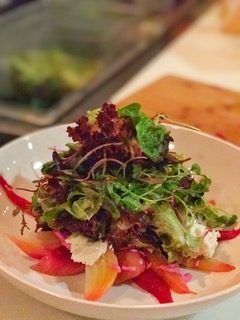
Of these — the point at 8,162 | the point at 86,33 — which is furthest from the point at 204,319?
the point at 86,33

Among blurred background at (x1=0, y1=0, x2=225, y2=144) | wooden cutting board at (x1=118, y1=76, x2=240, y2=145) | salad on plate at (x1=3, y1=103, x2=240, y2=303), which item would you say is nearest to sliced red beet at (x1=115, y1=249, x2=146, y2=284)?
salad on plate at (x1=3, y1=103, x2=240, y2=303)

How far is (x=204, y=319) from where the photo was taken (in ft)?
2.36

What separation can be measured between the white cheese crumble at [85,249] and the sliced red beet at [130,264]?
0.02 m

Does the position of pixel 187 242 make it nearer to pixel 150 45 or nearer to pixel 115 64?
pixel 115 64

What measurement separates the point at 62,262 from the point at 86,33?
147 cm

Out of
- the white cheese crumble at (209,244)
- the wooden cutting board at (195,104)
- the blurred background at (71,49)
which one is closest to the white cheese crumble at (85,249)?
the white cheese crumble at (209,244)

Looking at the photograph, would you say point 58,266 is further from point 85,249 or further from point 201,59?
point 201,59

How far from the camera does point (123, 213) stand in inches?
28.0

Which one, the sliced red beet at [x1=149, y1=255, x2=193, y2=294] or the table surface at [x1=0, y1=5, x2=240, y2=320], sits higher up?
the sliced red beet at [x1=149, y1=255, x2=193, y2=294]

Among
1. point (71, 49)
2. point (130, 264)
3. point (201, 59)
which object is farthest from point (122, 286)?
point (71, 49)

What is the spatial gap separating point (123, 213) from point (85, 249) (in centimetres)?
5

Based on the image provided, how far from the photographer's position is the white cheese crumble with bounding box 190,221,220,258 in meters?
0.72

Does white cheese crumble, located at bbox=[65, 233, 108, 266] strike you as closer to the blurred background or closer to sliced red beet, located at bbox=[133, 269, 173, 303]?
sliced red beet, located at bbox=[133, 269, 173, 303]

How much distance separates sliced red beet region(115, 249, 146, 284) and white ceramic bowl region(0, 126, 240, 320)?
0.01m
